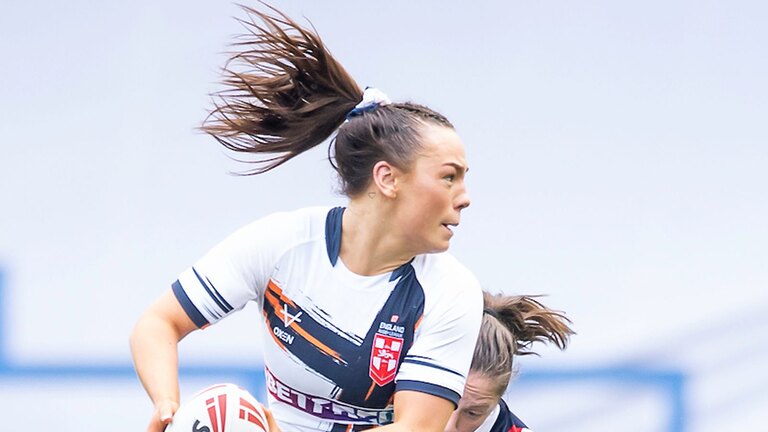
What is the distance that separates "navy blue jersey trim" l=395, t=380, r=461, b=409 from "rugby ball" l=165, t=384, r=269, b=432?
302mm

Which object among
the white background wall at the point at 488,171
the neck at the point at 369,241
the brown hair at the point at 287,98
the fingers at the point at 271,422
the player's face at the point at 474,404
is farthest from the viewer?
the white background wall at the point at 488,171

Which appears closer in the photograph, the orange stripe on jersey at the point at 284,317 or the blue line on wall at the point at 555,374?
the orange stripe on jersey at the point at 284,317

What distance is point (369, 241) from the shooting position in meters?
2.78

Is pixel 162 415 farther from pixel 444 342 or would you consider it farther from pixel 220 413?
pixel 444 342

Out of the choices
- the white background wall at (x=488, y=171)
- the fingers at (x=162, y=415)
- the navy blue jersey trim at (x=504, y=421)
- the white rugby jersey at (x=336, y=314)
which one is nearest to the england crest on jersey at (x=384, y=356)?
the white rugby jersey at (x=336, y=314)

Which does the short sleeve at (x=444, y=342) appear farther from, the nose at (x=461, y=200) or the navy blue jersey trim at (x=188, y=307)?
the navy blue jersey trim at (x=188, y=307)

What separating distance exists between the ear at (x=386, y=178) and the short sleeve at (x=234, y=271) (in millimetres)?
212

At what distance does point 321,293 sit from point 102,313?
2939mm

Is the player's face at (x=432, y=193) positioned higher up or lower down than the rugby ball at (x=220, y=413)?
higher up

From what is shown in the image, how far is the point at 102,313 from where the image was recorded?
5512 mm

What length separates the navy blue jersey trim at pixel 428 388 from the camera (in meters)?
2.71

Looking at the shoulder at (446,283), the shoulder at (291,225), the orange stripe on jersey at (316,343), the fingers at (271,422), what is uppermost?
the shoulder at (291,225)

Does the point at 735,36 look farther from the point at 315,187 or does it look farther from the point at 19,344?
the point at 19,344

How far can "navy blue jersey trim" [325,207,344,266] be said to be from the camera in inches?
110
